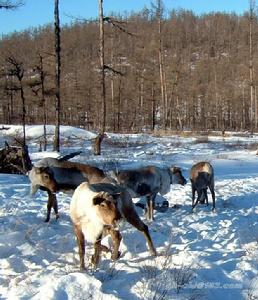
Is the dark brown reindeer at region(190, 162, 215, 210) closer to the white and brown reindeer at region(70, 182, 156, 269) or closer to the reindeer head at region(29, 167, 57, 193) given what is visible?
the reindeer head at region(29, 167, 57, 193)

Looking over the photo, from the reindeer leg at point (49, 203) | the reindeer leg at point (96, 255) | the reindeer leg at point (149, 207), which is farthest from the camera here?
the reindeer leg at point (149, 207)

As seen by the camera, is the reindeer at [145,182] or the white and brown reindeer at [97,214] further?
the reindeer at [145,182]

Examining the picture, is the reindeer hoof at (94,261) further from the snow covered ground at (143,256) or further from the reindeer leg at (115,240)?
the reindeer leg at (115,240)

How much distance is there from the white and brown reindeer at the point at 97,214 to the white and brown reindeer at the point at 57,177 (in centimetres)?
202

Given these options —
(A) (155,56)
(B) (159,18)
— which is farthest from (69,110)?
(B) (159,18)

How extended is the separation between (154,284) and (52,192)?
3604 millimetres

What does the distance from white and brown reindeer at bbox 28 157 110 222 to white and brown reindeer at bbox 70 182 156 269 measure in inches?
79.6

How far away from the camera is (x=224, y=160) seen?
2006 centimetres

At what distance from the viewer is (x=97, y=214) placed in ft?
20.4

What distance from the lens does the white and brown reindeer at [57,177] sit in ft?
29.5

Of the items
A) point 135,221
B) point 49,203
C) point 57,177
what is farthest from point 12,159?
point 135,221

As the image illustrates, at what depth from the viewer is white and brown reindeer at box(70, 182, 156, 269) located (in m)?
6.14

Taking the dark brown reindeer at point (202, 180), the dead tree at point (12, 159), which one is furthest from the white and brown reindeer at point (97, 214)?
the dead tree at point (12, 159)

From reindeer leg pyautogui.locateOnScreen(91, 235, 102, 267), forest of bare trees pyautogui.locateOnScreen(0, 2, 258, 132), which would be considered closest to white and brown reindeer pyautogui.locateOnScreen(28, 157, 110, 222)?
reindeer leg pyautogui.locateOnScreen(91, 235, 102, 267)
